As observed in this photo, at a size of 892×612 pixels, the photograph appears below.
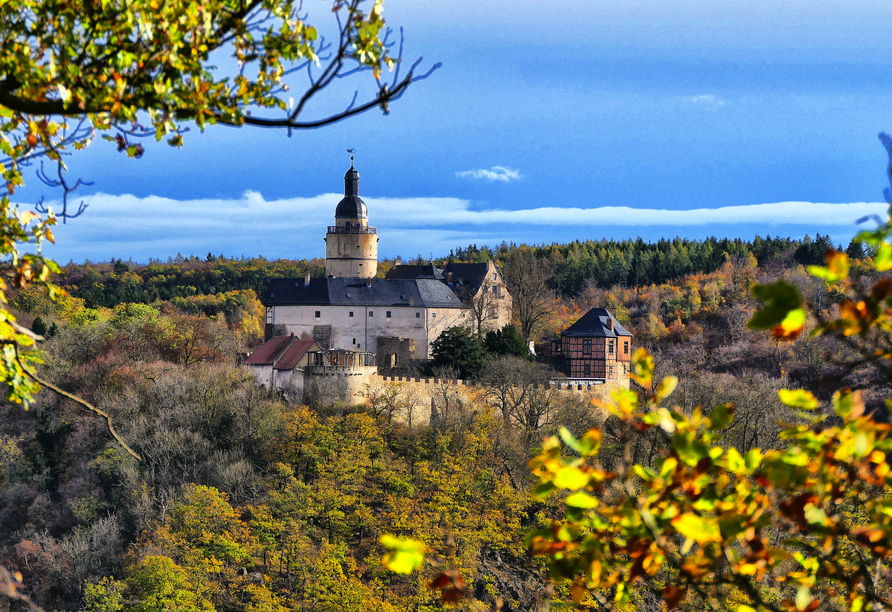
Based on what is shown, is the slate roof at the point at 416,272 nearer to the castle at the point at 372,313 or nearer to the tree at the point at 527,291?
the castle at the point at 372,313

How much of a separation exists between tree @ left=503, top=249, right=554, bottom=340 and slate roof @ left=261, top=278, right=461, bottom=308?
242 inches

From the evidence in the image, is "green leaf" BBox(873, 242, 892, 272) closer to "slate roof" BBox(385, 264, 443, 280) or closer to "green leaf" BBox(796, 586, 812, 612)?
"green leaf" BBox(796, 586, 812, 612)

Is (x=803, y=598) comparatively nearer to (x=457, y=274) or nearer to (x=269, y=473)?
(x=269, y=473)

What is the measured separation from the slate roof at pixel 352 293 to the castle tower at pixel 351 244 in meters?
3.90

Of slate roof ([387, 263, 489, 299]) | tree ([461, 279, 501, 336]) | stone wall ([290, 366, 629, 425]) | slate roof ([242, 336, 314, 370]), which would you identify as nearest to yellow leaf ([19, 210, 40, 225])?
stone wall ([290, 366, 629, 425])

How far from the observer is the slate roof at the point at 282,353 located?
3712 centimetres

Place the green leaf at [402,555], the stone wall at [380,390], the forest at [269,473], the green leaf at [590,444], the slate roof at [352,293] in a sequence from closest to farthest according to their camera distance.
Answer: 1. the green leaf at [402,555]
2. the green leaf at [590,444]
3. the forest at [269,473]
4. the stone wall at [380,390]
5. the slate roof at [352,293]

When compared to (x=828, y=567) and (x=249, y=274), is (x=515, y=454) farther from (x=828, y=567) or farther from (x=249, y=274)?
(x=249, y=274)

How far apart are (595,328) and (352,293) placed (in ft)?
41.5

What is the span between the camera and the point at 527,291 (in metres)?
50.4

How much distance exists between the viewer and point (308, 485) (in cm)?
3306

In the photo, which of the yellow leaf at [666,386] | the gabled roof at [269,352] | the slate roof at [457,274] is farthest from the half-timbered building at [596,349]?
the yellow leaf at [666,386]

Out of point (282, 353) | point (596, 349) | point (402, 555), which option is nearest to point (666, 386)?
point (402, 555)

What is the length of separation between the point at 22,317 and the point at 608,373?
37.8m
